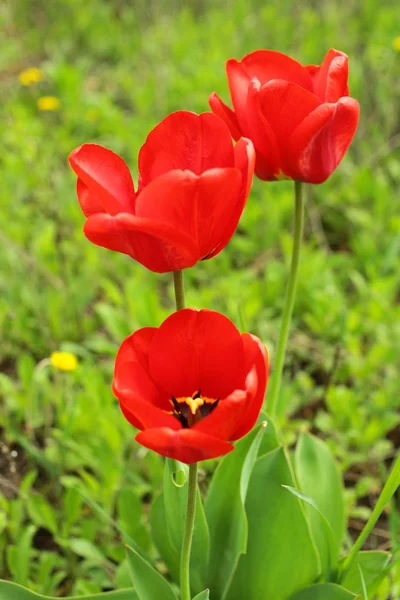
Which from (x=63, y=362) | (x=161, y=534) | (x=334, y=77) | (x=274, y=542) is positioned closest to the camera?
(x=334, y=77)

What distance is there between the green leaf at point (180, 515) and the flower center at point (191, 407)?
0.11 metres

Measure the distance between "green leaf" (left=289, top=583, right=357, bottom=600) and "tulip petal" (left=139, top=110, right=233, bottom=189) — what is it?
593 mm

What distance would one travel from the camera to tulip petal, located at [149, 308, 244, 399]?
786 mm

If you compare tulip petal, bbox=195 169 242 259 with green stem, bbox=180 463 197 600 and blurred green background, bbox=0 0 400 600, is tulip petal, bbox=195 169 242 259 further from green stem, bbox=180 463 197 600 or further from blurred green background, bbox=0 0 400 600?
blurred green background, bbox=0 0 400 600

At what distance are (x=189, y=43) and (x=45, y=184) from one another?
1598mm

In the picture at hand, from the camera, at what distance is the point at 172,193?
69cm

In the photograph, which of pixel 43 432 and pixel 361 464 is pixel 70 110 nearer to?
pixel 43 432

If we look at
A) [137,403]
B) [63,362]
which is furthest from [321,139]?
[63,362]

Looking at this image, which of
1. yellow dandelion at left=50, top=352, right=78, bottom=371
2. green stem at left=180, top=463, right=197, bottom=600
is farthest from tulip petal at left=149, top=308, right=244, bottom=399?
yellow dandelion at left=50, top=352, right=78, bottom=371

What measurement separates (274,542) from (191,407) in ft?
1.13

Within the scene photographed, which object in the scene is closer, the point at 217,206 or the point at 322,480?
the point at 217,206

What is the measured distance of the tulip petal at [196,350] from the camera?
79cm

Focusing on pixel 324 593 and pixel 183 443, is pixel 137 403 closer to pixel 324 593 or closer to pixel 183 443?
pixel 183 443

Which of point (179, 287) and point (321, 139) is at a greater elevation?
point (321, 139)
